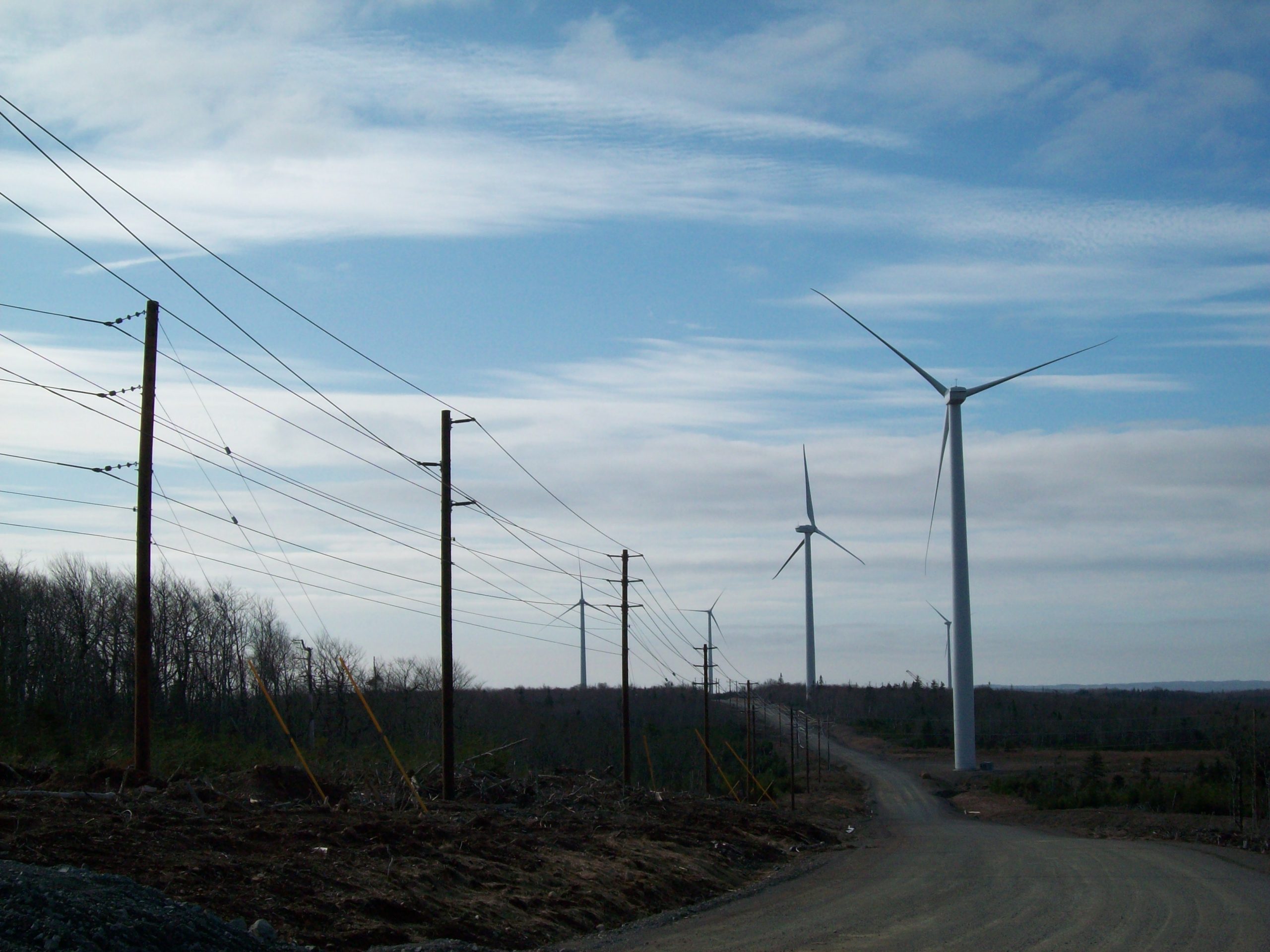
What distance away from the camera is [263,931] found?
11953 mm

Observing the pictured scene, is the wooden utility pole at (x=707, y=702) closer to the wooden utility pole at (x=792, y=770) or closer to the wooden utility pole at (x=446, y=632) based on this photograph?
the wooden utility pole at (x=792, y=770)

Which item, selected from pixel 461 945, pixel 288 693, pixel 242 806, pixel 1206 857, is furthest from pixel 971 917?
pixel 288 693

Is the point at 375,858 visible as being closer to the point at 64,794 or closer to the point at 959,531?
the point at 64,794

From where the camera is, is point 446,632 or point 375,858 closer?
point 375,858

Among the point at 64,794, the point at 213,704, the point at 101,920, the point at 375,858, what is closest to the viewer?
the point at 101,920

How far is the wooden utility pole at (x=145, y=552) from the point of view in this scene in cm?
1980

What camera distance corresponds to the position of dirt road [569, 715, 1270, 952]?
1588 cm

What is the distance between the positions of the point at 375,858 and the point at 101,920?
7.31 meters

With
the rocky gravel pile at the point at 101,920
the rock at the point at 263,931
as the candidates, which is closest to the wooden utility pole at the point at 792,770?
the rock at the point at 263,931

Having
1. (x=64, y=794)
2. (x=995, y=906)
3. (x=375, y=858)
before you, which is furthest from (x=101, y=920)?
(x=995, y=906)

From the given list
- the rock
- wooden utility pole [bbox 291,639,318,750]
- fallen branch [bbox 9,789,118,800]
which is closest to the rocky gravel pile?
the rock

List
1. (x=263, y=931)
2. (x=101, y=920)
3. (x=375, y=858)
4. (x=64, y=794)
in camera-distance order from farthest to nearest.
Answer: (x=64, y=794) → (x=375, y=858) → (x=263, y=931) → (x=101, y=920)

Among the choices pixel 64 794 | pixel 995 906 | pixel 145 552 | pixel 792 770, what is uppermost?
pixel 145 552

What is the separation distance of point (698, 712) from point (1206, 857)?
108 m
